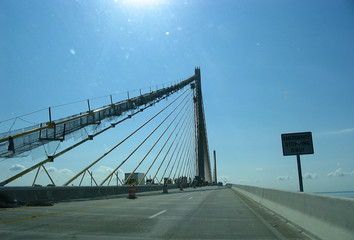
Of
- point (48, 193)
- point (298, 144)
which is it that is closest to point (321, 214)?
point (298, 144)

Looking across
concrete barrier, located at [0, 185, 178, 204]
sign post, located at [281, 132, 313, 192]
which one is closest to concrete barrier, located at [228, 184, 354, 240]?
sign post, located at [281, 132, 313, 192]

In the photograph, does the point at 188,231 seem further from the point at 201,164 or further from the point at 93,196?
the point at 201,164

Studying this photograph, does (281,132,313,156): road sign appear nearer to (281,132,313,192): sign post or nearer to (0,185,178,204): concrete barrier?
(281,132,313,192): sign post

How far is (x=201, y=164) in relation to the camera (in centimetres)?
5684

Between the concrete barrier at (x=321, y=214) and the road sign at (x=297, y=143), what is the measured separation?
1258mm

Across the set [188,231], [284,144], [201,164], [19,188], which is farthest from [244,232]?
[201,164]

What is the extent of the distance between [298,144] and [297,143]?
41 millimetres

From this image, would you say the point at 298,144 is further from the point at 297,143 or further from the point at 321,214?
the point at 321,214

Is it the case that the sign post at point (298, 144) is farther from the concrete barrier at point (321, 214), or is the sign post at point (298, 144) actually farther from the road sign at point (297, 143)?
the concrete barrier at point (321, 214)

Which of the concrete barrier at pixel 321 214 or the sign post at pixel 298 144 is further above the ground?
the sign post at pixel 298 144

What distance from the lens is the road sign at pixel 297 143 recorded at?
341 inches

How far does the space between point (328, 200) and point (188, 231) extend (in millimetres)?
3130

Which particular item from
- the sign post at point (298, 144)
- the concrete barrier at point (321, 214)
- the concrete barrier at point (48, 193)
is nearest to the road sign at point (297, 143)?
the sign post at point (298, 144)

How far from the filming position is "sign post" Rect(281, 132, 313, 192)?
8656 mm
